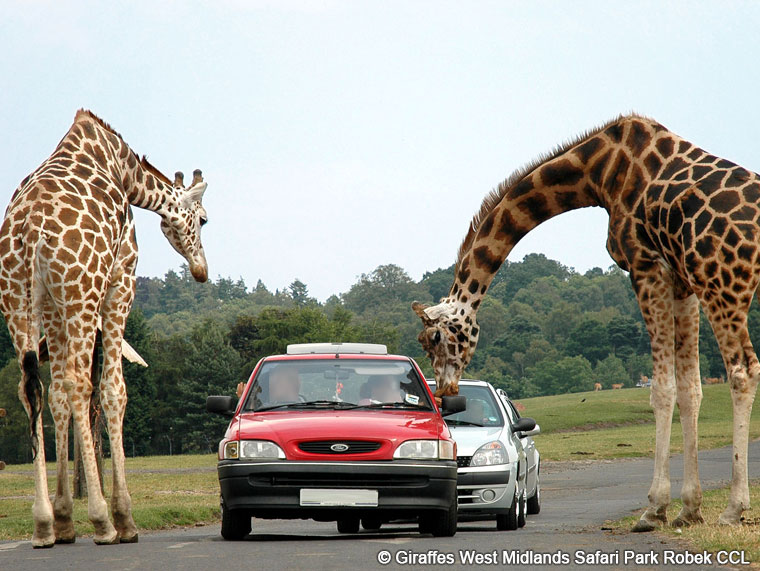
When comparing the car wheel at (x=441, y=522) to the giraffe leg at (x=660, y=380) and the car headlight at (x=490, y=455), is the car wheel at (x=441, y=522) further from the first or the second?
the car headlight at (x=490, y=455)

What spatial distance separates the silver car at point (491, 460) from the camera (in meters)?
14.5

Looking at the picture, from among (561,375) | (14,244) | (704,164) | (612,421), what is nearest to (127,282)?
(14,244)

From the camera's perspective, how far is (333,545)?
11.1 meters

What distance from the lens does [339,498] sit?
11.1 meters

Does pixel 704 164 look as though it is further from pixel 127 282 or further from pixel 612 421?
pixel 612 421

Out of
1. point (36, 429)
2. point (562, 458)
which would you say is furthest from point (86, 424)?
point (562, 458)

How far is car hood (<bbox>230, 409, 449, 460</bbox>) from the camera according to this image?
11227mm

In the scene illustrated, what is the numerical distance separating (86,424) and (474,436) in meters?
5.47

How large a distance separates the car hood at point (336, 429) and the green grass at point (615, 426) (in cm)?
3089

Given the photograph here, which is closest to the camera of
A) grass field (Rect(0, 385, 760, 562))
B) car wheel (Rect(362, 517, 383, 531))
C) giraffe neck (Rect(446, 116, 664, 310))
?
grass field (Rect(0, 385, 760, 562))

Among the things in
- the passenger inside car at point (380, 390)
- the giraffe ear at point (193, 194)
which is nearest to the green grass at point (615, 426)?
the giraffe ear at point (193, 194)

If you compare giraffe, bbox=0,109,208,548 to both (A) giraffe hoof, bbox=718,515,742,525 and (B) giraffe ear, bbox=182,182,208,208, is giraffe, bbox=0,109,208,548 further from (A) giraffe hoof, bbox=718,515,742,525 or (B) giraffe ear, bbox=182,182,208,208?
(A) giraffe hoof, bbox=718,515,742,525

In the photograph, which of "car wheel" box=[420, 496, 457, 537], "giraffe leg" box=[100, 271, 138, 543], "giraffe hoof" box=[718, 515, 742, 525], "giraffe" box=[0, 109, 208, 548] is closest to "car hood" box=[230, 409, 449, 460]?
"car wheel" box=[420, 496, 457, 537]

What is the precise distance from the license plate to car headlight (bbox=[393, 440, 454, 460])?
1.51 ft
